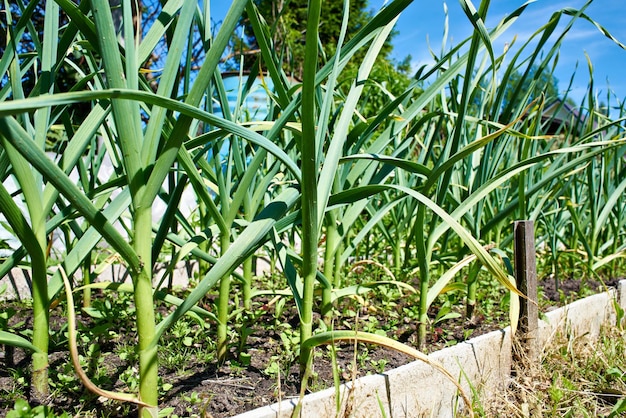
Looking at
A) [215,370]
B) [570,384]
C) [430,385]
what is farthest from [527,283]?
[215,370]

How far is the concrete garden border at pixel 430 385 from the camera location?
881 mm

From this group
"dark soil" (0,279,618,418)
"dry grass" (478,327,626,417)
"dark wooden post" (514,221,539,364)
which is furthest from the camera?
"dark wooden post" (514,221,539,364)

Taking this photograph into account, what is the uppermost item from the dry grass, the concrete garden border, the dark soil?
the dark soil

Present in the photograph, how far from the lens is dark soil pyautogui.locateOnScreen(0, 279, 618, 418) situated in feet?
2.88

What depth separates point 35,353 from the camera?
83 centimetres

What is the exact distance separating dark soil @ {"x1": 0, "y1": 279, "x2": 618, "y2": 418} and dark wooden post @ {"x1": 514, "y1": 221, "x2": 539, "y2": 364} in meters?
0.12

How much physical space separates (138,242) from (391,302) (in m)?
1.01

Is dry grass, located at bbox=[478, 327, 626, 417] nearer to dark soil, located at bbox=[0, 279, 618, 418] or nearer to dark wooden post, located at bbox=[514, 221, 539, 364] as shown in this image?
dark wooden post, located at bbox=[514, 221, 539, 364]

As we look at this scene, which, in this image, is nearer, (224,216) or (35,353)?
(35,353)

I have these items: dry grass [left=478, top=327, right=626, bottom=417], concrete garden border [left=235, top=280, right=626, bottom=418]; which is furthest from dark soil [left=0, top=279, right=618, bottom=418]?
dry grass [left=478, top=327, right=626, bottom=417]

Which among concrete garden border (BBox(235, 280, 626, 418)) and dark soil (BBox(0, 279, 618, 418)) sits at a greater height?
dark soil (BBox(0, 279, 618, 418))

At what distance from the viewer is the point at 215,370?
1.04 m

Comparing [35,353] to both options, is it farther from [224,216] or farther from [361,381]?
[361,381]

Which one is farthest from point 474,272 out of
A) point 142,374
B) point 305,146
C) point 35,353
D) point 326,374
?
point 35,353
